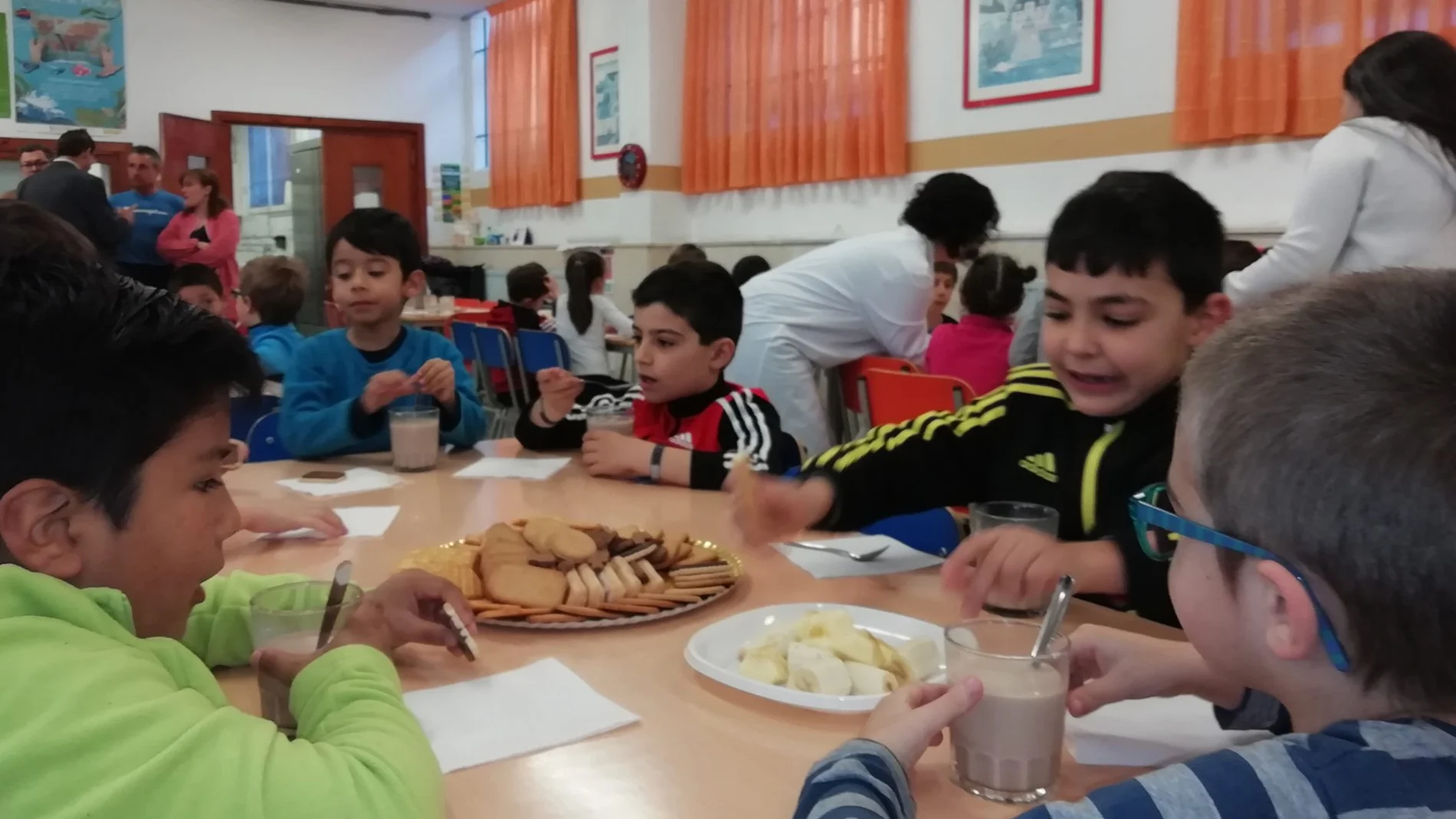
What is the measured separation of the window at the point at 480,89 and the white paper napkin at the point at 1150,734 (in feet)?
30.3

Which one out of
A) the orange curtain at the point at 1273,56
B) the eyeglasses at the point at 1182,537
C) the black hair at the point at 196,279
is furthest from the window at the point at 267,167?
the eyeglasses at the point at 1182,537

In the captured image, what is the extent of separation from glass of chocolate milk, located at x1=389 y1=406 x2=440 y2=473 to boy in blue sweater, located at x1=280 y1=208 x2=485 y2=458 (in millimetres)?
130

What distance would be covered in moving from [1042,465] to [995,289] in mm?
2378

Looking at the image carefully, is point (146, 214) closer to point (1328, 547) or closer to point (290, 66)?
point (290, 66)

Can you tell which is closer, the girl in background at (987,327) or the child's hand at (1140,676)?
the child's hand at (1140,676)

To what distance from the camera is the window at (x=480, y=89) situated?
31.4 feet

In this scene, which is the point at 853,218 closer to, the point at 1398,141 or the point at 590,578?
the point at 1398,141

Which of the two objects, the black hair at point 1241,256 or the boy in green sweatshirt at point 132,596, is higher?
the black hair at point 1241,256

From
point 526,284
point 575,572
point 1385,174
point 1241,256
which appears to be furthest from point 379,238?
point 526,284

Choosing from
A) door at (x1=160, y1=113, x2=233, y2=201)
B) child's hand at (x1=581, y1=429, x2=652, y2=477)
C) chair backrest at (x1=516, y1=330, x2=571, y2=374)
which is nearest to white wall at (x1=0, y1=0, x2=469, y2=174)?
door at (x1=160, y1=113, x2=233, y2=201)

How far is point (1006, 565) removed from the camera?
1.21 m

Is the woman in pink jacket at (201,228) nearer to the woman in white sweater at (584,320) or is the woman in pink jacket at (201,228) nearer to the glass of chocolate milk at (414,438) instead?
the woman in white sweater at (584,320)

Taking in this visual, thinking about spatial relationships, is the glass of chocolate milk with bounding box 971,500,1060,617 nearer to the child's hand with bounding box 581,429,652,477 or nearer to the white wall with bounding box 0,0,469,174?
the child's hand with bounding box 581,429,652,477

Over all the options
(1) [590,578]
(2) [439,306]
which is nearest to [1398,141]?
(1) [590,578]
